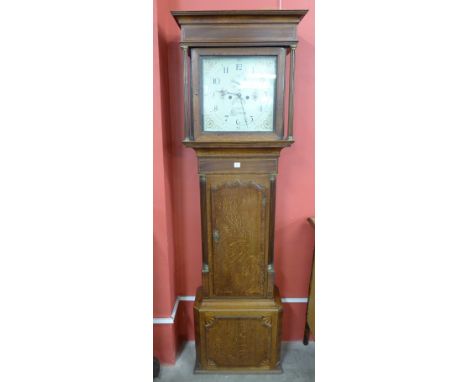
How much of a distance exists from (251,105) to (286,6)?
0.61 m

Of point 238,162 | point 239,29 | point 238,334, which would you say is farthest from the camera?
point 238,334

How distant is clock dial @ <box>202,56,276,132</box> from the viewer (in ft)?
4.27

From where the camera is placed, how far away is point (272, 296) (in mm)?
1528

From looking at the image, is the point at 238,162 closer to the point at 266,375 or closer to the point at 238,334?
the point at 238,334

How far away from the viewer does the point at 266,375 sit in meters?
1.59

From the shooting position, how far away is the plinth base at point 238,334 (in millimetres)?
1508

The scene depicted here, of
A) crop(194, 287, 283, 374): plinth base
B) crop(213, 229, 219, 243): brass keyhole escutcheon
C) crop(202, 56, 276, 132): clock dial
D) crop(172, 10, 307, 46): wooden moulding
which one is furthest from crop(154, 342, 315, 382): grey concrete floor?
crop(172, 10, 307, 46): wooden moulding

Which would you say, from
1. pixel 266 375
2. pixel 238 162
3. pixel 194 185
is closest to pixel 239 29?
pixel 238 162

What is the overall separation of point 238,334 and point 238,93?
1229mm

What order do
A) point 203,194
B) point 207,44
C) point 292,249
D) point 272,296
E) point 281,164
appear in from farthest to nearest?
point 292,249 → point 281,164 → point 272,296 → point 203,194 → point 207,44

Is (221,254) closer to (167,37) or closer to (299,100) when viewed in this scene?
(299,100)

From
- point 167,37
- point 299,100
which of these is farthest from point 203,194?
point 167,37

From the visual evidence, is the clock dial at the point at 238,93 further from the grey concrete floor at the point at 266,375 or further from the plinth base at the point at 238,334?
the grey concrete floor at the point at 266,375

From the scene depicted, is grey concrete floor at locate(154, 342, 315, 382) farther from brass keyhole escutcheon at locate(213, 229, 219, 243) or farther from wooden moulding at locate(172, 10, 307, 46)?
wooden moulding at locate(172, 10, 307, 46)
